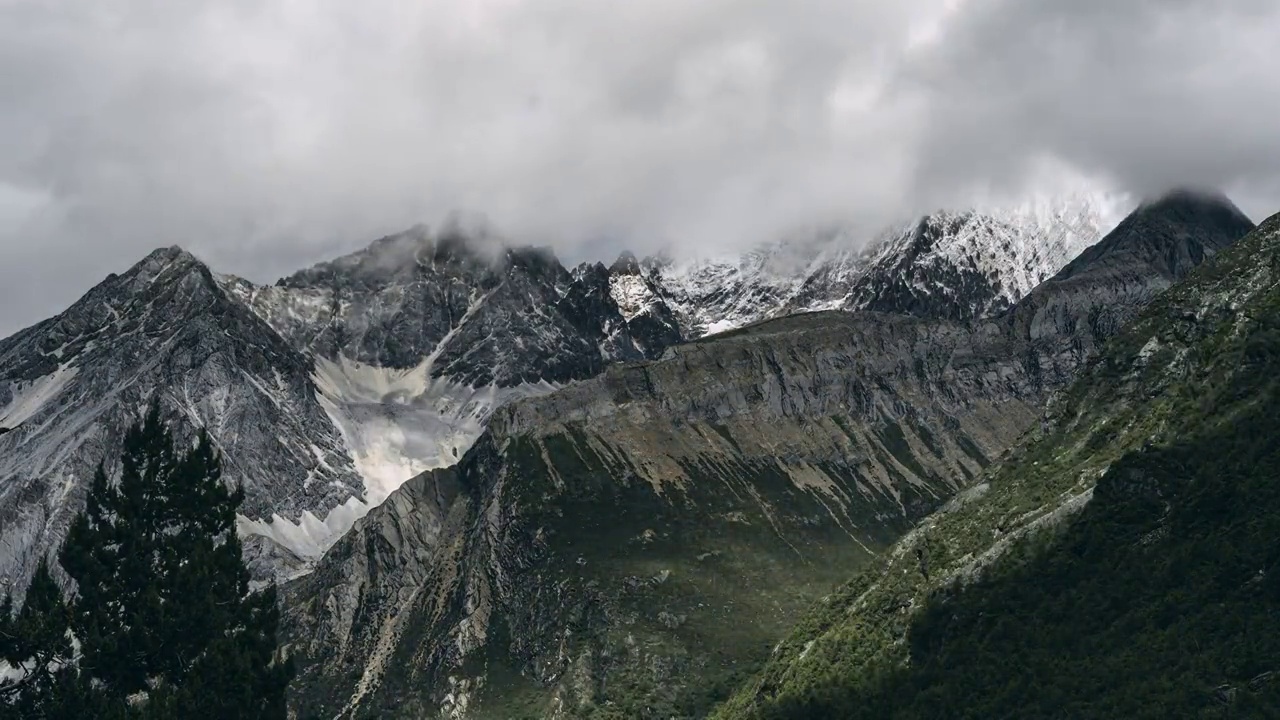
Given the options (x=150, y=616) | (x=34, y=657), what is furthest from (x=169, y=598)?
(x=34, y=657)

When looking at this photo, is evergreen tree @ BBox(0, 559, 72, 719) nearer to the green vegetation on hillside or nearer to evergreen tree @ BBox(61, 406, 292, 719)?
the green vegetation on hillside

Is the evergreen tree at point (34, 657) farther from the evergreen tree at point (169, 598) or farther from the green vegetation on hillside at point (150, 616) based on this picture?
the evergreen tree at point (169, 598)

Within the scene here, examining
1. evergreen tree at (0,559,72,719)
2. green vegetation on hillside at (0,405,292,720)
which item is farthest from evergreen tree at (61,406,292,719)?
evergreen tree at (0,559,72,719)

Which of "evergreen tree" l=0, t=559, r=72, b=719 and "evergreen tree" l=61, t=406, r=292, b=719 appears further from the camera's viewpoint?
"evergreen tree" l=61, t=406, r=292, b=719

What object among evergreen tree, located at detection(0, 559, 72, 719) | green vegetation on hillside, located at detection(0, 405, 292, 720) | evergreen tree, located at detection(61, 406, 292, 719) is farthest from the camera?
evergreen tree, located at detection(61, 406, 292, 719)

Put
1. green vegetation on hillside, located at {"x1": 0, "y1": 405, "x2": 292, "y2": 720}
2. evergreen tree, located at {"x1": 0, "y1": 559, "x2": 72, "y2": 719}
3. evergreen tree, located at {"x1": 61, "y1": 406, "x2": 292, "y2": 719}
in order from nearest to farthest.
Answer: evergreen tree, located at {"x1": 0, "y1": 559, "x2": 72, "y2": 719}
green vegetation on hillside, located at {"x1": 0, "y1": 405, "x2": 292, "y2": 720}
evergreen tree, located at {"x1": 61, "y1": 406, "x2": 292, "y2": 719}

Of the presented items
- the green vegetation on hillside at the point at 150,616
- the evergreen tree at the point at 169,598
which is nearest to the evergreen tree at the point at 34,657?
the green vegetation on hillside at the point at 150,616

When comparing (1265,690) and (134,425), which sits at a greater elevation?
(134,425)

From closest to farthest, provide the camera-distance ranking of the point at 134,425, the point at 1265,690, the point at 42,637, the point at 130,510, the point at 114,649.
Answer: the point at 42,637
the point at 114,649
the point at 130,510
the point at 134,425
the point at 1265,690

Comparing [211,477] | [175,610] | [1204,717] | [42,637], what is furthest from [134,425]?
[1204,717]

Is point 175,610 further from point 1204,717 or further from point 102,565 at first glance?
point 1204,717
